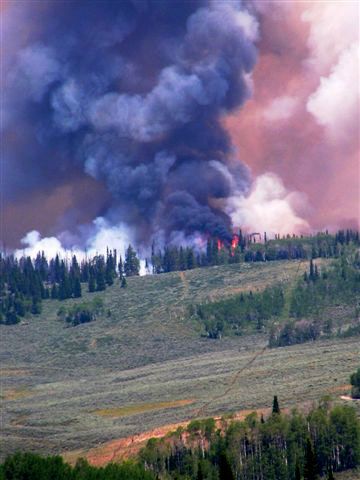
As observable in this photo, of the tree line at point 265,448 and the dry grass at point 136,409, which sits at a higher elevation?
the dry grass at point 136,409

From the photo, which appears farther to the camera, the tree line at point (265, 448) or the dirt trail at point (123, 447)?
the dirt trail at point (123, 447)

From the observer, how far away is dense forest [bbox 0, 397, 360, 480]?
123375 mm

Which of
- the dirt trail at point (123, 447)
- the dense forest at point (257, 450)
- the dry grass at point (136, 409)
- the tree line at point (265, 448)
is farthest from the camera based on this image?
the dry grass at point (136, 409)

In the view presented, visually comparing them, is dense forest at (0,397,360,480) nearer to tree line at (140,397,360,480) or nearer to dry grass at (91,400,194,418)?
tree line at (140,397,360,480)

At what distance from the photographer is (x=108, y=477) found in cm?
11381

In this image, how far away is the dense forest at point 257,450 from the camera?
123 meters

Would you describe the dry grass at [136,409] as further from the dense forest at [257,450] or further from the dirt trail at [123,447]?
the dense forest at [257,450]

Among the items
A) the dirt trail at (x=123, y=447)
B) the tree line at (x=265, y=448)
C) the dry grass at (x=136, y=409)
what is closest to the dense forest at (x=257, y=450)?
the tree line at (x=265, y=448)

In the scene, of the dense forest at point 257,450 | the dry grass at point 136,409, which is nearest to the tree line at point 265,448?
the dense forest at point 257,450

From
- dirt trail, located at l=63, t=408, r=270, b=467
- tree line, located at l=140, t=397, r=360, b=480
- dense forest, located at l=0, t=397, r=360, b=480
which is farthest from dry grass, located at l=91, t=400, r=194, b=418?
tree line, located at l=140, t=397, r=360, b=480

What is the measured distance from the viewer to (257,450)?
128250mm

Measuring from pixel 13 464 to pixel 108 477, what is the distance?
977cm

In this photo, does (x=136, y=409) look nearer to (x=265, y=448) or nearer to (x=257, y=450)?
(x=257, y=450)

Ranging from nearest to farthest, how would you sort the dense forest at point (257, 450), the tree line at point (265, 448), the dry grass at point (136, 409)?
the dense forest at point (257, 450), the tree line at point (265, 448), the dry grass at point (136, 409)
